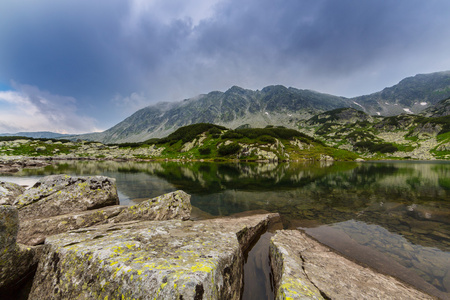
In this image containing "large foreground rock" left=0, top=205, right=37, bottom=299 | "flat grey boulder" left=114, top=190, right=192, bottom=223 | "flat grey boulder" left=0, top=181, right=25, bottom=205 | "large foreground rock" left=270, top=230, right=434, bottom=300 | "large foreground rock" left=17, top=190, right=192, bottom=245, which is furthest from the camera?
"flat grey boulder" left=114, top=190, right=192, bottom=223

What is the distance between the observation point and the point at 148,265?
14.4 feet

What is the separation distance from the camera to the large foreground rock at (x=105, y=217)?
895cm

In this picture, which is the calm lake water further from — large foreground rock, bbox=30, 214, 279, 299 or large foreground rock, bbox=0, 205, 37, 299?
large foreground rock, bbox=0, 205, 37, 299

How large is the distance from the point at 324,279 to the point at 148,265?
22.2 ft

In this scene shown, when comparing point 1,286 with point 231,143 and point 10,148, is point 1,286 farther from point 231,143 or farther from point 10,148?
point 10,148

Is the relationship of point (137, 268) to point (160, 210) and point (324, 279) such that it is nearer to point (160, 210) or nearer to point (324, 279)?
point (324, 279)

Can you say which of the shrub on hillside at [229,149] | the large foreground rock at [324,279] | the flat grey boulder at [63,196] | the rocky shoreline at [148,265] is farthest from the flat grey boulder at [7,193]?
the shrub on hillside at [229,149]

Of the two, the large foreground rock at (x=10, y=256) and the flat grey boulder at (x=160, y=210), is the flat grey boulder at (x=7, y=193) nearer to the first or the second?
the flat grey boulder at (x=160, y=210)

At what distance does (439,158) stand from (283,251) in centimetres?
23378

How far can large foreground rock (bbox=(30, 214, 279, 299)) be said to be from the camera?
153 inches

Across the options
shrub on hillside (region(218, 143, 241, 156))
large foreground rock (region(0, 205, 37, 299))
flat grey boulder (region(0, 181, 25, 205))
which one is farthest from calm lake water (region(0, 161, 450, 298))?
shrub on hillside (region(218, 143, 241, 156))

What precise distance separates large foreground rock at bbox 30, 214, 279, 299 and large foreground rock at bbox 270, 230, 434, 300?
2010 millimetres

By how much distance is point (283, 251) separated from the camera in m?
8.51

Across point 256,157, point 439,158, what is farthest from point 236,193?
point 439,158
